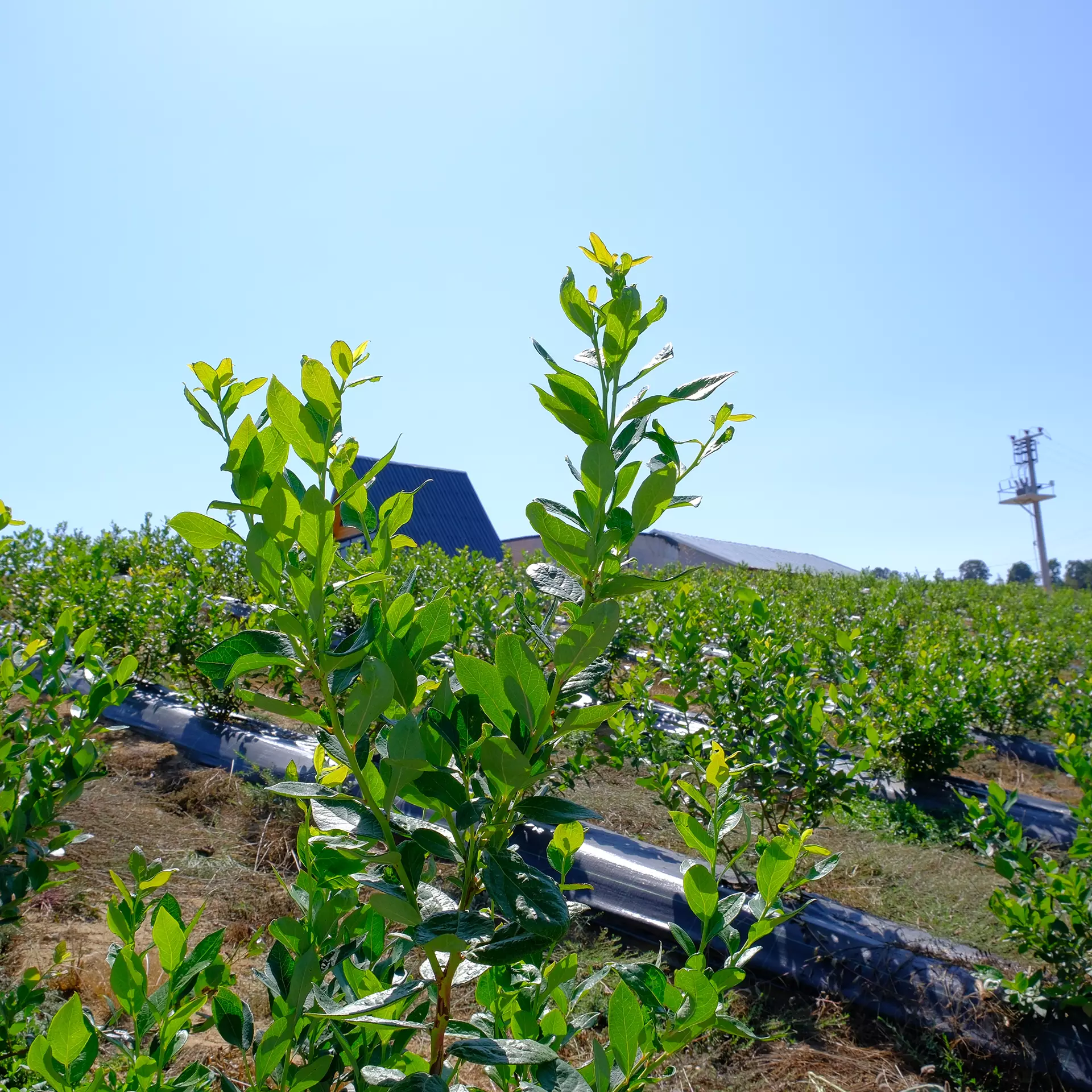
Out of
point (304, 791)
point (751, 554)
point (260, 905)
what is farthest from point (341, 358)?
point (751, 554)

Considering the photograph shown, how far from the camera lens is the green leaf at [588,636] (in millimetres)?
646

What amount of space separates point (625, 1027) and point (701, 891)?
179 mm

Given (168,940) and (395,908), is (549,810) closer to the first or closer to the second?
(395,908)

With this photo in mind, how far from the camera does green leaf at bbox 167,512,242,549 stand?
65 centimetres

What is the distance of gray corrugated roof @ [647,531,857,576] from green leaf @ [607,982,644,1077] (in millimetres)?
30019

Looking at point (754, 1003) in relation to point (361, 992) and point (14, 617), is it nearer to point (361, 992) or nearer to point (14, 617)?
point (361, 992)

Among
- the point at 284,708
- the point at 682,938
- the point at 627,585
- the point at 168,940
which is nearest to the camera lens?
the point at 284,708

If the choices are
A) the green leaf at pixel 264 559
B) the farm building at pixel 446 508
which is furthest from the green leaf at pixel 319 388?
the farm building at pixel 446 508

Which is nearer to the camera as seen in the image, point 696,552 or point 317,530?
point 317,530

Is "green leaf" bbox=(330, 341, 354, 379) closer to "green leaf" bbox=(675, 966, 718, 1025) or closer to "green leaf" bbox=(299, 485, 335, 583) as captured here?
"green leaf" bbox=(299, 485, 335, 583)

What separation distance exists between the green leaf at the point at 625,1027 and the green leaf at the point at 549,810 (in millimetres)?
202

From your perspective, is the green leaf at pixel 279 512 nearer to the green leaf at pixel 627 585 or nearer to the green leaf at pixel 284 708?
the green leaf at pixel 284 708

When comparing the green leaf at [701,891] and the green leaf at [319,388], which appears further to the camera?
the green leaf at [701,891]

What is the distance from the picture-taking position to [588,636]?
65 cm
